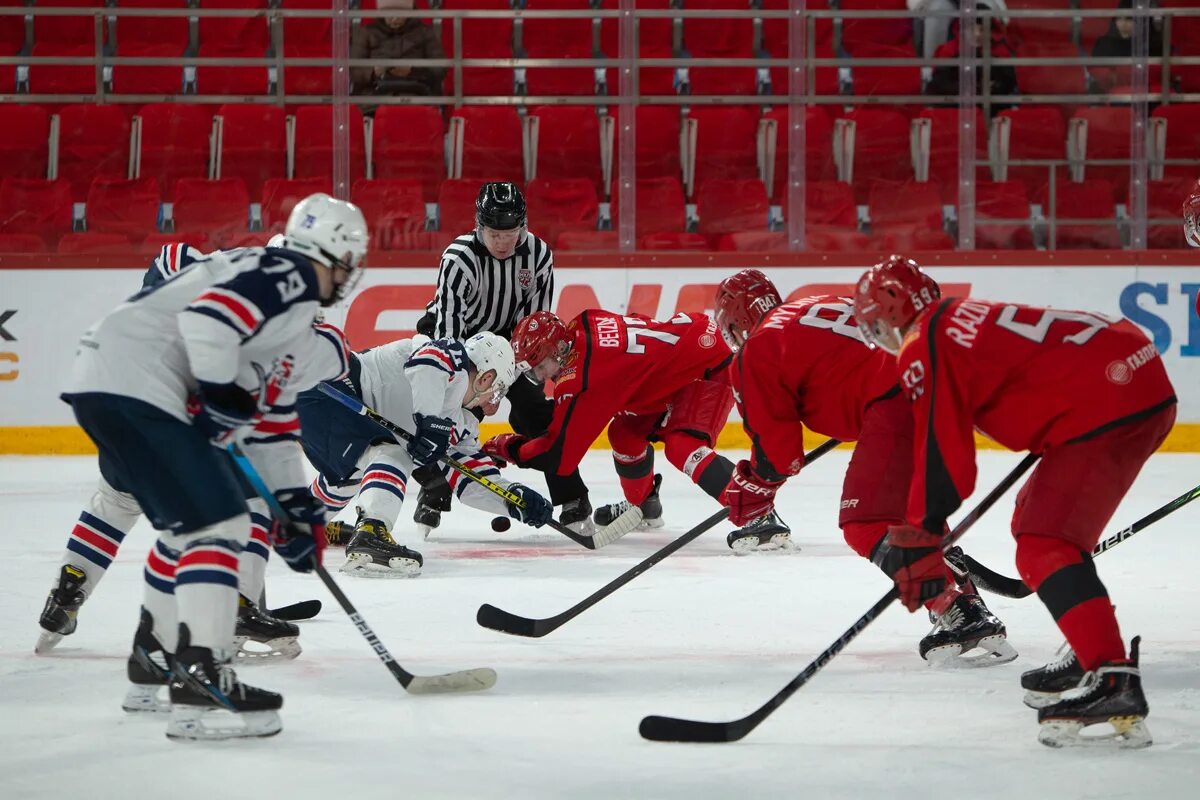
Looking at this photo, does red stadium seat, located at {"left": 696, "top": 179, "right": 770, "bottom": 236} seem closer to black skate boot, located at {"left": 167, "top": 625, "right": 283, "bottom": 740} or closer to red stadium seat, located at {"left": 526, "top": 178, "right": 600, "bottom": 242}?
red stadium seat, located at {"left": 526, "top": 178, "right": 600, "bottom": 242}

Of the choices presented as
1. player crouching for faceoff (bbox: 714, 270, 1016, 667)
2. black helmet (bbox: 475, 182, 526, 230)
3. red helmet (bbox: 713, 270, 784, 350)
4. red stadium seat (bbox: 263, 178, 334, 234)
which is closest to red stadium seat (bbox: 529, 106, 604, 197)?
red stadium seat (bbox: 263, 178, 334, 234)

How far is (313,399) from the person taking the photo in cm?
470

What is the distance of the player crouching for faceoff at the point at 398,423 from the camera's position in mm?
4461

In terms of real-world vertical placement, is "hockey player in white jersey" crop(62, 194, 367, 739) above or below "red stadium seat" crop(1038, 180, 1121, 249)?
below

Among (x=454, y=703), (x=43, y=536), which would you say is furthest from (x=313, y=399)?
(x=454, y=703)

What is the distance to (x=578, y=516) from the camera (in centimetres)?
525

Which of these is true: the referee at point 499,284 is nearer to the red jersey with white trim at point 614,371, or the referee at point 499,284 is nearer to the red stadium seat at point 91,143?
the red jersey with white trim at point 614,371

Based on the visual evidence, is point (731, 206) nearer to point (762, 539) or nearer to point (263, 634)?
point (762, 539)

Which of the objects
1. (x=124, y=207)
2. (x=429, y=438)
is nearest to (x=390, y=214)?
(x=124, y=207)

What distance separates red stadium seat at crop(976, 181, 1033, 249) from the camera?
7.58m

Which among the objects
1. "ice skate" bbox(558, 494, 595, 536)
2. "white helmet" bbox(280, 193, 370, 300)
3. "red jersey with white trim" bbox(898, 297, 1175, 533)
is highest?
"white helmet" bbox(280, 193, 370, 300)

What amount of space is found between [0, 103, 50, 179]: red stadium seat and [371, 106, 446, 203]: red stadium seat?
175 centimetres

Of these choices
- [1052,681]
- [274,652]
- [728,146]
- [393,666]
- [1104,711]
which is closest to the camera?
[1104,711]

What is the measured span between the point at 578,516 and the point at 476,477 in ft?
1.75
